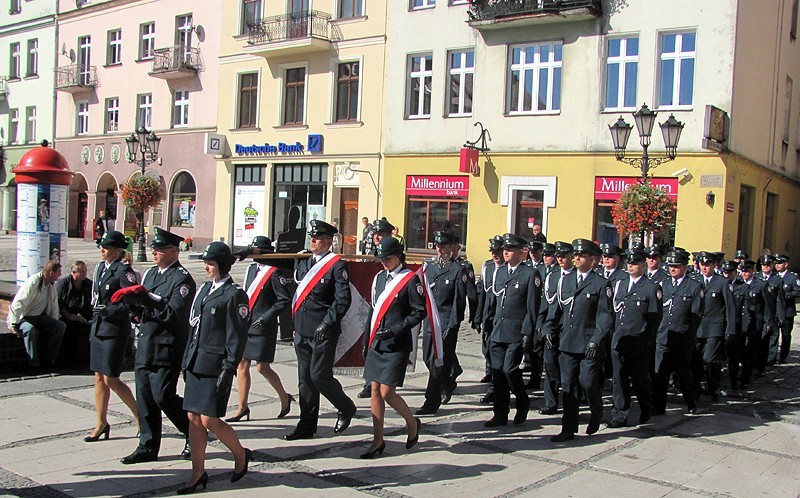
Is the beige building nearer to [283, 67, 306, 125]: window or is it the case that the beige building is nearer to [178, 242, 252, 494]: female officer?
[283, 67, 306, 125]: window

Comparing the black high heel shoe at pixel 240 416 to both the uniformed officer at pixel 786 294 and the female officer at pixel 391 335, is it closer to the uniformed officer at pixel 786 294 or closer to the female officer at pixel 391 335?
the female officer at pixel 391 335

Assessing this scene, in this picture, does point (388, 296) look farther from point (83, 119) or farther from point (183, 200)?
point (83, 119)

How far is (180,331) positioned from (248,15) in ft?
89.2

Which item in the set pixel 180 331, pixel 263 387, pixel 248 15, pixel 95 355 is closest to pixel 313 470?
pixel 180 331

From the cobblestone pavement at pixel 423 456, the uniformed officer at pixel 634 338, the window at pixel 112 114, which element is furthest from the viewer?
the window at pixel 112 114

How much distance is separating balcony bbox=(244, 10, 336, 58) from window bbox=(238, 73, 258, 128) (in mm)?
1275

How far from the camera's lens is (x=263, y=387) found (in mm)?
9742

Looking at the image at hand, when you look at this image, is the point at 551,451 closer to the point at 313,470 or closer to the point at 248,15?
the point at 313,470

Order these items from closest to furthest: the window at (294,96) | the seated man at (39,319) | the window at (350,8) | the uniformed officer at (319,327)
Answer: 1. the uniformed officer at (319,327)
2. the seated man at (39,319)
3. the window at (350,8)
4. the window at (294,96)

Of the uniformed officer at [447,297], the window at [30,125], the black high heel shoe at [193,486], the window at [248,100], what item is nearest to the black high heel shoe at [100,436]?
the black high heel shoe at [193,486]

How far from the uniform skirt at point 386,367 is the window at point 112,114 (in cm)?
3303

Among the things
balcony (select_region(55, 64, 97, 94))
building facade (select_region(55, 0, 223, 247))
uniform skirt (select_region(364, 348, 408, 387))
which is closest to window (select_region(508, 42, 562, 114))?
building facade (select_region(55, 0, 223, 247))

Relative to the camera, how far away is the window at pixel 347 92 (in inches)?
1113

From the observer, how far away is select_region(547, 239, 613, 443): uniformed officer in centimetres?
777
